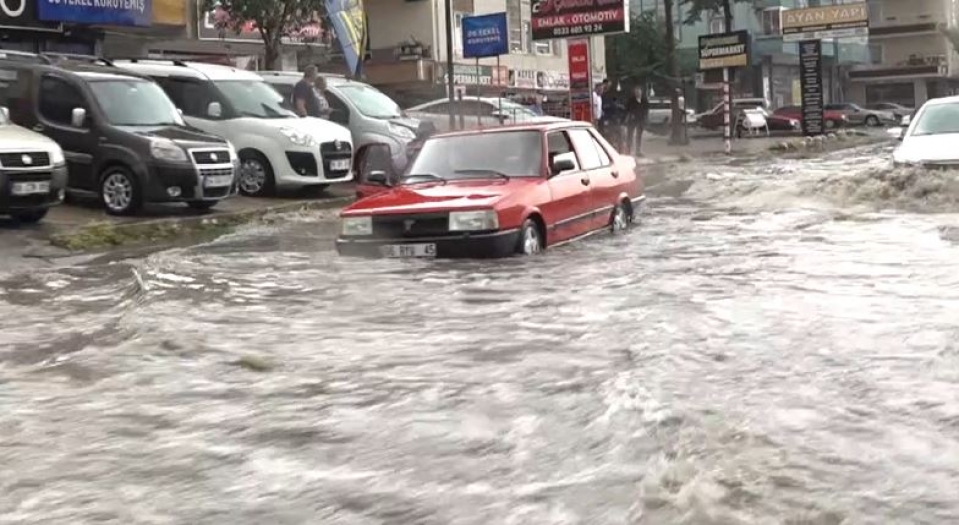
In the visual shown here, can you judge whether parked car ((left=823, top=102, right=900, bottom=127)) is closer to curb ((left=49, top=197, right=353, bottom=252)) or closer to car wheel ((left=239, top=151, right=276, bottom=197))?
car wheel ((left=239, top=151, right=276, bottom=197))

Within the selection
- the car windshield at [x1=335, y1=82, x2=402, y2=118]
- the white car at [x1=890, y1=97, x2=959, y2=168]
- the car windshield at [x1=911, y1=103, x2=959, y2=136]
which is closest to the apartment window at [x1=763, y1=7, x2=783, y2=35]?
the car windshield at [x1=335, y1=82, x2=402, y2=118]

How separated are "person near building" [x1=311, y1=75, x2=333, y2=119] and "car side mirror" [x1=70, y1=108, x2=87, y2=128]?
513cm

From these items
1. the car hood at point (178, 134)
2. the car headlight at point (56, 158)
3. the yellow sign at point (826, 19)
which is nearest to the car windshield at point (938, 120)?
A: the car hood at point (178, 134)

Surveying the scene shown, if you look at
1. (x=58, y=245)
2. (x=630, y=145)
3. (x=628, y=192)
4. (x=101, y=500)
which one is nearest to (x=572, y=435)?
(x=101, y=500)

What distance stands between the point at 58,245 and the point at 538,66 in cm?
3346

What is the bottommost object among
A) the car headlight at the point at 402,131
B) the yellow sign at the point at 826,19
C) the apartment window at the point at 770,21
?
the car headlight at the point at 402,131

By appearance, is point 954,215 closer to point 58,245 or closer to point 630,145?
point 58,245

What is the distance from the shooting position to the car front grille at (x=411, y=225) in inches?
396

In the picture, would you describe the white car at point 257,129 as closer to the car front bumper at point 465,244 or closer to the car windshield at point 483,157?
the car windshield at point 483,157

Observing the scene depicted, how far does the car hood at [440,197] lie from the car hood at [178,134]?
4.87m

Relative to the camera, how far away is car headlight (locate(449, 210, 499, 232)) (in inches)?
392

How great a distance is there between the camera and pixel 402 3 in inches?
1572

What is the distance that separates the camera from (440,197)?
33.8 feet

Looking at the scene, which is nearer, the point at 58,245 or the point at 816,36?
the point at 58,245
